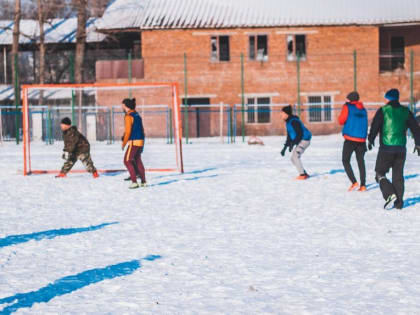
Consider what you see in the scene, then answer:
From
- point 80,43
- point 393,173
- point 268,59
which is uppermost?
point 80,43

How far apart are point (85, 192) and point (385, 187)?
5391mm

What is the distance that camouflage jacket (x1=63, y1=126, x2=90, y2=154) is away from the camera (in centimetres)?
1433

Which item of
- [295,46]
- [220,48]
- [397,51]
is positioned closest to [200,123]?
[220,48]

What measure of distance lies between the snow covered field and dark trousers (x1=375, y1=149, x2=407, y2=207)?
296mm

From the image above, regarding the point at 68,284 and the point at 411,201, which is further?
the point at 411,201

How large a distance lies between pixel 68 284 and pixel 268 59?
30928mm

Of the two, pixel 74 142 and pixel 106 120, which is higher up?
pixel 106 120

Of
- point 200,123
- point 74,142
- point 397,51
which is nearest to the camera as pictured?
point 74,142

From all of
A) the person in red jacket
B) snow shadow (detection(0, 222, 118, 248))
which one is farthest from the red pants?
snow shadow (detection(0, 222, 118, 248))

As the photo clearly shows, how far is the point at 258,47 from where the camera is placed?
36281mm

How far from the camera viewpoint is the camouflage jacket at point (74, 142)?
14.3m

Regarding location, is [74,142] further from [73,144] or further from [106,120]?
[106,120]

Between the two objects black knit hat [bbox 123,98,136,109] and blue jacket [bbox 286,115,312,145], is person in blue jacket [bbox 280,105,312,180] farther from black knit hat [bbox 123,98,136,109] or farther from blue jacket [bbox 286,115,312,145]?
black knit hat [bbox 123,98,136,109]

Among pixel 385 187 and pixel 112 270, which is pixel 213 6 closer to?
pixel 385 187
